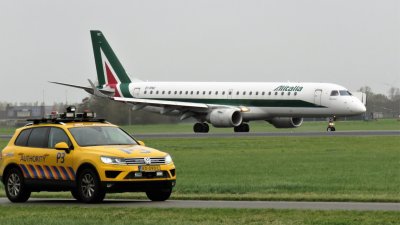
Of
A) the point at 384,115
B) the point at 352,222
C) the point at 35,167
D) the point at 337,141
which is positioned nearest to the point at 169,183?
the point at 35,167

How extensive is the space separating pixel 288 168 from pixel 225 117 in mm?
31505

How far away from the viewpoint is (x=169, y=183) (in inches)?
803

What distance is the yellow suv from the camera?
19.9 m

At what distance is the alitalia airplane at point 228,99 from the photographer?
61625 mm

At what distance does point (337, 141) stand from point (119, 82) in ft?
86.4

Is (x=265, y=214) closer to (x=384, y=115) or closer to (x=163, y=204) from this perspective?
(x=163, y=204)

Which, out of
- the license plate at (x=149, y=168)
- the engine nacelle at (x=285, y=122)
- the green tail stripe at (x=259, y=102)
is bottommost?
the license plate at (x=149, y=168)

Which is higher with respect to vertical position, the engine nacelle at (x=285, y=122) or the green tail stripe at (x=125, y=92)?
the green tail stripe at (x=125, y=92)

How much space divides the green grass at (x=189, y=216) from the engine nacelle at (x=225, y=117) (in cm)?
4455

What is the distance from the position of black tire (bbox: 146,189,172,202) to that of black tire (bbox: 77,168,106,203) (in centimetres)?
137

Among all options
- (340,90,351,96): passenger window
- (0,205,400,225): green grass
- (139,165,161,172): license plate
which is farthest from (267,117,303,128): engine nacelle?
(0,205,400,225): green grass

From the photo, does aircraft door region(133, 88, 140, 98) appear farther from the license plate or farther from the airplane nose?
the license plate

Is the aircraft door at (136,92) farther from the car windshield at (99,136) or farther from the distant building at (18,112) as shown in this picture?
the car windshield at (99,136)

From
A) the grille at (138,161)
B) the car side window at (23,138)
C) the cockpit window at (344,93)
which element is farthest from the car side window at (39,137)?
the cockpit window at (344,93)
